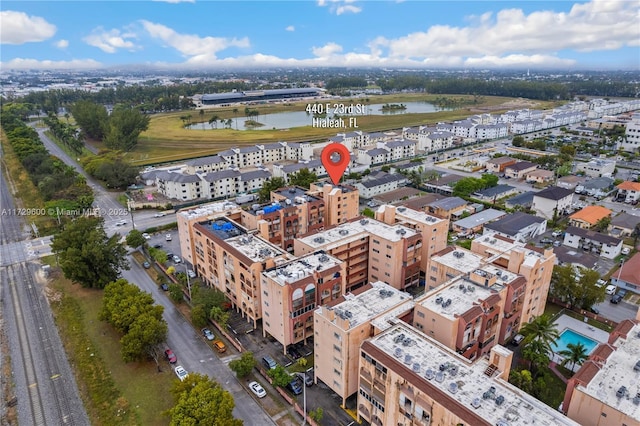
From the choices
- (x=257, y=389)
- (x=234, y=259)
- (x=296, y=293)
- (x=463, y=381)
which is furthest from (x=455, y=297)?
(x=234, y=259)

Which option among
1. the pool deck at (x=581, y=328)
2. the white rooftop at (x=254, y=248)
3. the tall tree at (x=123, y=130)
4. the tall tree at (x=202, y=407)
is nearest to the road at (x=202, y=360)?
the tall tree at (x=202, y=407)

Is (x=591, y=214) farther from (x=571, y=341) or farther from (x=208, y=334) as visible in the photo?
(x=208, y=334)

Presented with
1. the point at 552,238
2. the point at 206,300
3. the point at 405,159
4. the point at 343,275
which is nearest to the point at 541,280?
the point at 343,275

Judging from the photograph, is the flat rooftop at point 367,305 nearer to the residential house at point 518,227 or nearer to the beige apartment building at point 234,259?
the beige apartment building at point 234,259

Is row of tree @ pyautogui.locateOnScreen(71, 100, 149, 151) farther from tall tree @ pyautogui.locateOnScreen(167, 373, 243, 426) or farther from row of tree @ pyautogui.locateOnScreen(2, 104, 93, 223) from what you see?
tall tree @ pyautogui.locateOnScreen(167, 373, 243, 426)

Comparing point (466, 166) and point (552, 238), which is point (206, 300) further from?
point (466, 166)

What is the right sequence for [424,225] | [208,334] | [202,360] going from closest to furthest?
1. [202,360]
2. [208,334]
3. [424,225]
